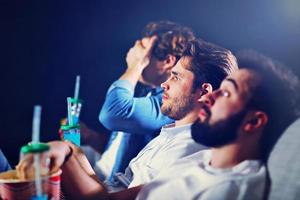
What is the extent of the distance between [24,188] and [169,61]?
2.23 ft

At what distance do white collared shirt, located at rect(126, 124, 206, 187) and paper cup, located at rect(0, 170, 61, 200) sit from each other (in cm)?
30

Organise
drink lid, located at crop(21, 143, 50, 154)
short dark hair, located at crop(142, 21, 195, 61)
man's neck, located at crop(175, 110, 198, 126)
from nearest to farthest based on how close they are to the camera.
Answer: drink lid, located at crop(21, 143, 50, 154) → man's neck, located at crop(175, 110, 198, 126) → short dark hair, located at crop(142, 21, 195, 61)

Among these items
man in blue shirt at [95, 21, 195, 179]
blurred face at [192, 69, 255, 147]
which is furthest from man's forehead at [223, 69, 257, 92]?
man in blue shirt at [95, 21, 195, 179]

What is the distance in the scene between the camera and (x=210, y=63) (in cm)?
141

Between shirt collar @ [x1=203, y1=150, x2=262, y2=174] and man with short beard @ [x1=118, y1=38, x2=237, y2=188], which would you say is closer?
shirt collar @ [x1=203, y1=150, x2=262, y2=174]

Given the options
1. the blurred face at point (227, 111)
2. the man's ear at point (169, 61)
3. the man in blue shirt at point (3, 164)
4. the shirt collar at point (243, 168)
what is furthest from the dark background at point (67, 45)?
the shirt collar at point (243, 168)

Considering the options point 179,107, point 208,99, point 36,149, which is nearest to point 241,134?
point 208,99

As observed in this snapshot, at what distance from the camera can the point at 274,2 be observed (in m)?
1.42

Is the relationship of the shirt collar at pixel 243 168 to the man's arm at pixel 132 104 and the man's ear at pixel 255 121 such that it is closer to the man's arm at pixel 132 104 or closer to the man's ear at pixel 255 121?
the man's ear at pixel 255 121

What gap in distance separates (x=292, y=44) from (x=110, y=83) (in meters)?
0.68

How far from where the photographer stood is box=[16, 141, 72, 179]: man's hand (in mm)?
1218

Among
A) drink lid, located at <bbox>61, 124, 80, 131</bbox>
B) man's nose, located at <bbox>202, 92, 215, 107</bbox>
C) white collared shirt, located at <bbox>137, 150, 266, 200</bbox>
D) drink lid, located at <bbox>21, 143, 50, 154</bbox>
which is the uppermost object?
man's nose, located at <bbox>202, 92, 215, 107</bbox>

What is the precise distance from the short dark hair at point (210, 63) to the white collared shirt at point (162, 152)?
6.9 inches

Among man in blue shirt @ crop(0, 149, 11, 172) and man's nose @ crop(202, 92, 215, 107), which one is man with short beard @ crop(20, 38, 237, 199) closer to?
man's nose @ crop(202, 92, 215, 107)
